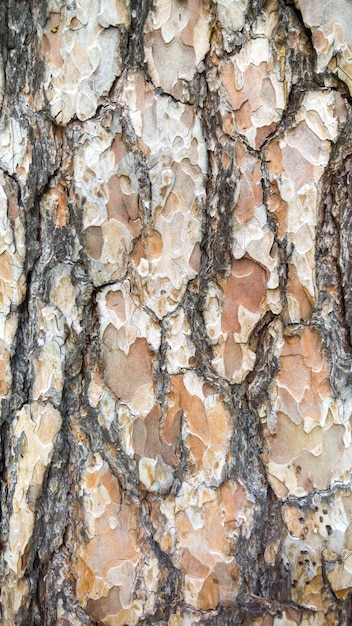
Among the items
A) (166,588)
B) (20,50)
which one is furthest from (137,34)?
(166,588)

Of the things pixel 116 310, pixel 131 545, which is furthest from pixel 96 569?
pixel 116 310

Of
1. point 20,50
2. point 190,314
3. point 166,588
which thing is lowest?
point 166,588

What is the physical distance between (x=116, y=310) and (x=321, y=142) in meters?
0.33

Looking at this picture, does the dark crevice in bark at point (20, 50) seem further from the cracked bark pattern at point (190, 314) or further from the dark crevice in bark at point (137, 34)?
the dark crevice in bark at point (137, 34)

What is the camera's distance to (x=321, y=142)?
80cm

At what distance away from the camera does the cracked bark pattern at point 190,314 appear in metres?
0.80

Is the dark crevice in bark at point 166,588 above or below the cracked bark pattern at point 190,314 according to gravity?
below

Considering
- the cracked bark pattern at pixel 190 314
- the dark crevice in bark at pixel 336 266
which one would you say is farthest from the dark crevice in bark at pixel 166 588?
the dark crevice in bark at pixel 336 266

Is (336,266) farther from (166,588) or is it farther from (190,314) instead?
(166,588)

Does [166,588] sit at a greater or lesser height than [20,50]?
lesser

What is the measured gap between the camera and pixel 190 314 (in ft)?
2.65

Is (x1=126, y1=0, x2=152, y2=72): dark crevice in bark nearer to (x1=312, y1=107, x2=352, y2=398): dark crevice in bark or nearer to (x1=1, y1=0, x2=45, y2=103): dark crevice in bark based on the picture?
(x1=1, y1=0, x2=45, y2=103): dark crevice in bark

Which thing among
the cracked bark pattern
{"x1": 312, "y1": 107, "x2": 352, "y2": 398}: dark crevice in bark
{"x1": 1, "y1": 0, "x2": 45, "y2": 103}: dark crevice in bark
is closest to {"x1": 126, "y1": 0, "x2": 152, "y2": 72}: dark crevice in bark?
the cracked bark pattern

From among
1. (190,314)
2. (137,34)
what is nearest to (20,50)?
(137,34)
